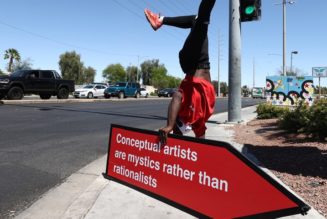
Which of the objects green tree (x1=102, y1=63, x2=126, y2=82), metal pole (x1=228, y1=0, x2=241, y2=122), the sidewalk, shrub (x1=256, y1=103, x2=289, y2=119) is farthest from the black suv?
green tree (x1=102, y1=63, x2=126, y2=82)

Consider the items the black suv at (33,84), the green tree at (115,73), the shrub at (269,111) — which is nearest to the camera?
the shrub at (269,111)

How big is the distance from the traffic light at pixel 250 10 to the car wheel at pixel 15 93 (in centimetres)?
1833

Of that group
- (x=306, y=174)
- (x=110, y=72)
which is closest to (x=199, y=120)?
(x=306, y=174)

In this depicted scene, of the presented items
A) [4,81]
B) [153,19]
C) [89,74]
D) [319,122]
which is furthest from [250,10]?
[89,74]

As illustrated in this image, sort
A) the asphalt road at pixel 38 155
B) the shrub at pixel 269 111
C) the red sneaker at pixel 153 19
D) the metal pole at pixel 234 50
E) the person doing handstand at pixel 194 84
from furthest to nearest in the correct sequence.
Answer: the shrub at pixel 269 111 → the metal pole at pixel 234 50 → the asphalt road at pixel 38 155 → the red sneaker at pixel 153 19 → the person doing handstand at pixel 194 84

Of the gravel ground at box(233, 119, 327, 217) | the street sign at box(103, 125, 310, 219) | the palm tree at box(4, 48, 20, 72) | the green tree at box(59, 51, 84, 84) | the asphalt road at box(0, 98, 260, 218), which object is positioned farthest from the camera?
the green tree at box(59, 51, 84, 84)

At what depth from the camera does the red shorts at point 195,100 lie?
147 inches

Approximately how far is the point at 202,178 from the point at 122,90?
41.7m

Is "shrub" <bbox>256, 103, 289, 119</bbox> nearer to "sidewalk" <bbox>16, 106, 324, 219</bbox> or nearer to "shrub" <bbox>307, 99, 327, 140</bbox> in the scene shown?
"shrub" <bbox>307, 99, 327, 140</bbox>

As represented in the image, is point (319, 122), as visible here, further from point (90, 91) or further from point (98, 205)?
point (90, 91)

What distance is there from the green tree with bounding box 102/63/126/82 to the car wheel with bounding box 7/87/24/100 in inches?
5111

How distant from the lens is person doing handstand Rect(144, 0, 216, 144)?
3.71 m

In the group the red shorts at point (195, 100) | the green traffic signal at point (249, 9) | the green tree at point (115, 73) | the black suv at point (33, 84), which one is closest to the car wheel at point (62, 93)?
the black suv at point (33, 84)

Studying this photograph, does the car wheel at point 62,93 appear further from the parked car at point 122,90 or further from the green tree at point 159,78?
the green tree at point 159,78
